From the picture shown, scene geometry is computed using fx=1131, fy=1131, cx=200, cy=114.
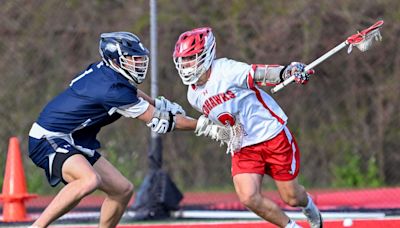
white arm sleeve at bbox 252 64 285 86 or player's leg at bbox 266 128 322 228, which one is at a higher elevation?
white arm sleeve at bbox 252 64 285 86

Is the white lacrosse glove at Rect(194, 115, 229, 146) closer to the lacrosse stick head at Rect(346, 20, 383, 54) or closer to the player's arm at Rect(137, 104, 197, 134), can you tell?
the player's arm at Rect(137, 104, 197, 134)

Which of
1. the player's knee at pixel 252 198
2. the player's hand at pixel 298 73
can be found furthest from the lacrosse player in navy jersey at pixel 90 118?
the player's hand at pixel 298 73

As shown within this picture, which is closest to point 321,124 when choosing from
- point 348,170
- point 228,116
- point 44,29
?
point 348,170

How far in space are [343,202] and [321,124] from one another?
89.7 inches

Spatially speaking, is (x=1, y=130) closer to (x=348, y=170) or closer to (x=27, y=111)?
(x=27, y=111)

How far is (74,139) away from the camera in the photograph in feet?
26.4

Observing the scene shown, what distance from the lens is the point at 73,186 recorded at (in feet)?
25.7

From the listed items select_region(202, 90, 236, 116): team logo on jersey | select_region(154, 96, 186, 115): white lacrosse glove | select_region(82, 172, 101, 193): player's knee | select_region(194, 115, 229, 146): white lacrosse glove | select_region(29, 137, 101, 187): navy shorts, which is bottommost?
select_region(82, 172, 101, 193): player's knee

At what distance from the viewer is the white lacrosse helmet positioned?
798 centimetres

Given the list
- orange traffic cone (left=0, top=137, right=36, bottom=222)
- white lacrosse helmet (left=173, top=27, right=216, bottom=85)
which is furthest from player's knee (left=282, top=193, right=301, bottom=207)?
orange traffic cone (left=0, top=137, right=36, bottom=222)

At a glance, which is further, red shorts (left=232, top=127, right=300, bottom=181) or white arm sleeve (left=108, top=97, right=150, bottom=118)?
red shorts (left=232, top=127, right=300, bottom=181)

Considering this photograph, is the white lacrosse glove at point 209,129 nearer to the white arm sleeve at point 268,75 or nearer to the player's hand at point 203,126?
the player's hand at point 203,126

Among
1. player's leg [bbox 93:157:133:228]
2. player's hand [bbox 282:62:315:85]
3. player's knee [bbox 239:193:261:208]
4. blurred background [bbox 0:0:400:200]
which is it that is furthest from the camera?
blurred background [bbox 0:0:400:200]

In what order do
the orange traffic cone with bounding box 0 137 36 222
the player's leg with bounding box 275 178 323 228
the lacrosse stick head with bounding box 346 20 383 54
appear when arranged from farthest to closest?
the orange traffic cone with bounding box 0 137 36 222
the player's leg with bounding box 275 178 323 228
the lacrosse stick head with bounding box 346 20 383 54
